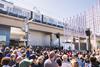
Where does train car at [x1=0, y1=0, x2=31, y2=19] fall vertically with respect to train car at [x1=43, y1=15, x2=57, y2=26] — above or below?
above

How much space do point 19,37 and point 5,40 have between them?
331 inches

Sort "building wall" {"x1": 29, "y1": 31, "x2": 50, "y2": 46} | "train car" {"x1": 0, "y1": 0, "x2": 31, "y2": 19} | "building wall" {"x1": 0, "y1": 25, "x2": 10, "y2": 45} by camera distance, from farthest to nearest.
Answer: "building wall" {"x1": 29, "y1": 31, "x2": 50, "y2": 46}, "train car" {"x1": 0, "y1": 0, "x2": 31, "y2": 19}, "building wall" {"x1": 0, "y1": 25, "x2": 10, "y2": 45}

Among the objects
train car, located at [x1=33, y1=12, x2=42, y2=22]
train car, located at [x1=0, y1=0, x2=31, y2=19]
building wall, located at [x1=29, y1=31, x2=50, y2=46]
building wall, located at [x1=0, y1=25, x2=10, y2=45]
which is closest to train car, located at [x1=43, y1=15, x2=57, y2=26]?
train car, located at [x1=33, y1=12, x2=42, y2=22]

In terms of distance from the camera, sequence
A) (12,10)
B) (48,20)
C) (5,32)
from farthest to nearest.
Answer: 1. (48,20)
2. (12,10)
3. (5,32)

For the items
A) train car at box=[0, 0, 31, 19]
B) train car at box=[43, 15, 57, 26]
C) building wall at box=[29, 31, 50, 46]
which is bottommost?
building wall at box=[29, 31, 50, 46]

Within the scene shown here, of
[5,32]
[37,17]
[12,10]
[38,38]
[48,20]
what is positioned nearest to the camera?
[5,32]

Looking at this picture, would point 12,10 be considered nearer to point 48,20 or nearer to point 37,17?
point 37,17

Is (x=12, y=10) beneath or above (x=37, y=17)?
above

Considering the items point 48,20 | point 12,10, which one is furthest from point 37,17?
point 12,10

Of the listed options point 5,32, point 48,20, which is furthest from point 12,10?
point 48,20

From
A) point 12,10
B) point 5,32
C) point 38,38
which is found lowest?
point 38,38

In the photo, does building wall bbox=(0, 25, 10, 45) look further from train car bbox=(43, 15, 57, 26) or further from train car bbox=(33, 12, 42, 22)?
train car bbox=(43, 15, 57, 26)

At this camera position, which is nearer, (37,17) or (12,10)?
(12,10)

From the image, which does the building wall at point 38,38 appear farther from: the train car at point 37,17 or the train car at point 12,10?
the train car at point 12,10
